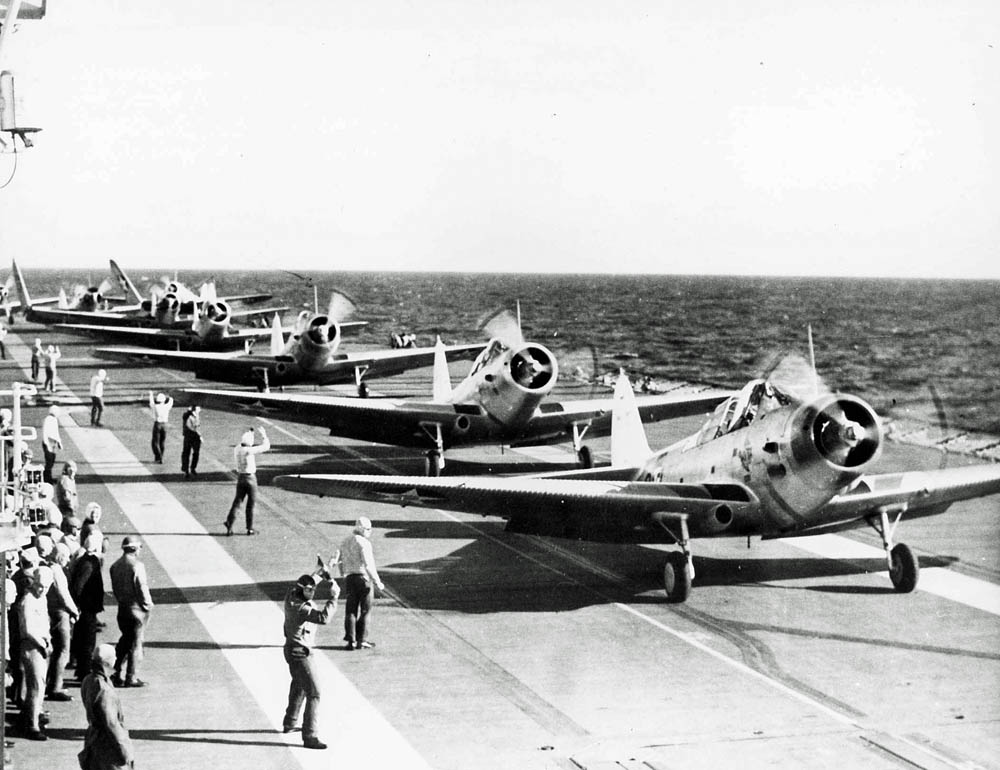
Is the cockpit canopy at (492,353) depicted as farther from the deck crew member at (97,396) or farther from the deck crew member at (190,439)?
the deck crew member at (97,396)

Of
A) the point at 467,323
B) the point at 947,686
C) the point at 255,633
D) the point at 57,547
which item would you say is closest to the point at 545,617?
the point at 255,633

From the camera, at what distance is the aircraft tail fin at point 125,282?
54.3 meters

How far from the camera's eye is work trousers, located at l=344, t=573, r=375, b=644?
1101 centimetres

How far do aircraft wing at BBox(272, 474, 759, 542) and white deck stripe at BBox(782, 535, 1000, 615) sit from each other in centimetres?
244

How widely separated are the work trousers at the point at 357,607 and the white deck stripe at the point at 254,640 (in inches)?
15.2

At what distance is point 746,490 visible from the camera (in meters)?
12.8

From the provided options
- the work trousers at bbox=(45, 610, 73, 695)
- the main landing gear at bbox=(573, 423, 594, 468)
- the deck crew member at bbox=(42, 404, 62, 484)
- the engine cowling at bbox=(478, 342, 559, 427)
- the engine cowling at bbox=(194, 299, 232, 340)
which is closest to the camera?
the work trousers at bbox=(45, 610, 73, 695)

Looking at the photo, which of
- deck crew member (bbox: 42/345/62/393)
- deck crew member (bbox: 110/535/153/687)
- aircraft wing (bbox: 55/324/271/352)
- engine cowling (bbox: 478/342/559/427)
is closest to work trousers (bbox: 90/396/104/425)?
deck crew member (bbox: 42/345/62/393)

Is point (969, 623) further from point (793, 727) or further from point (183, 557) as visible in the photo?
point (183, 557)

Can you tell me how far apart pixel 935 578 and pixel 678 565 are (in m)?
3.33

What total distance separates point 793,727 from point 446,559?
21.6ft

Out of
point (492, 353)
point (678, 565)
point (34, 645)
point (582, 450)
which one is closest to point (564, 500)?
point (678, 565)

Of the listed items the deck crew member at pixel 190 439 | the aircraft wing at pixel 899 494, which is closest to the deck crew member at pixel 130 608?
the aircraft wing at pixel 899 494

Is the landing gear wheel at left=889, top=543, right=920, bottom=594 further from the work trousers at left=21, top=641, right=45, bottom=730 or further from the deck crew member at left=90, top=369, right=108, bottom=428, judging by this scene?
the deck crew member at left=90, top=369, right=108, bottom=428
